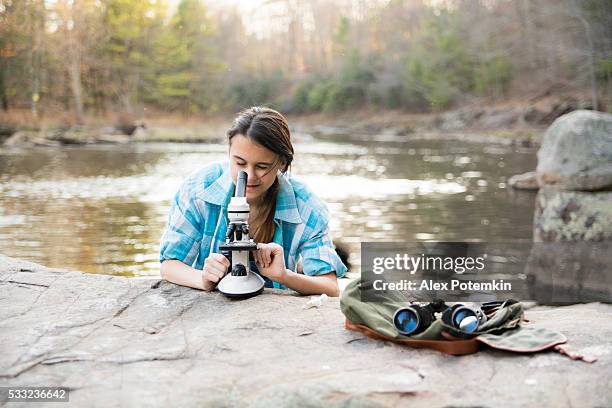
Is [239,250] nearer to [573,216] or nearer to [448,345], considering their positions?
[448,345]

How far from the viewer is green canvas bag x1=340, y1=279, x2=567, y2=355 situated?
1905mm

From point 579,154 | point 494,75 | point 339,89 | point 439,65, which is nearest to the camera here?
point 579,154

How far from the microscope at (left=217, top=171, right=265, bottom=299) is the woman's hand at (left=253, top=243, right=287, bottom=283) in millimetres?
39

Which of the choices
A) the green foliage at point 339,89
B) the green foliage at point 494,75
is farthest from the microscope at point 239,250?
the green foliage at point 339,89

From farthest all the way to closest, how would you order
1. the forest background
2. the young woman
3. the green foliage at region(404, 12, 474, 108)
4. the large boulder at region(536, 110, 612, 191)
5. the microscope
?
the green foliage at region(404, 12, 474, 108) → the forest background → the large boulder at region(536, 110, 612, 191) → the young woman → the microscope

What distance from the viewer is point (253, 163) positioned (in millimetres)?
2480

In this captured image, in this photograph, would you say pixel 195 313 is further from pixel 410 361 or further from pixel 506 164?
pixel 506 164

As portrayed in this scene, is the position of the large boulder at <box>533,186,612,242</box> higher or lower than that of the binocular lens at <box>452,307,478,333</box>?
lower

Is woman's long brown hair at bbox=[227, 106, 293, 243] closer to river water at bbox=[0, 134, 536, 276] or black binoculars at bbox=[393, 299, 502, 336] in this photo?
black binoculars at bbox=[393, 299, 502, 336]

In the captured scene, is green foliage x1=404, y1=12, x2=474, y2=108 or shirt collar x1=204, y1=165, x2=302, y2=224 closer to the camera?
shirt collar x1=204, y1=165, x2=302, y2=224

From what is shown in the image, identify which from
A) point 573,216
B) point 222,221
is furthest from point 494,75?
point 222,221

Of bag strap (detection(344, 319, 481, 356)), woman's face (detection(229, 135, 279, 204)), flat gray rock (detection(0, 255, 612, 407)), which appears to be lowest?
flat gray rock (detection(0, 255, 612, 407))

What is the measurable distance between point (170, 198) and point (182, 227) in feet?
27.3

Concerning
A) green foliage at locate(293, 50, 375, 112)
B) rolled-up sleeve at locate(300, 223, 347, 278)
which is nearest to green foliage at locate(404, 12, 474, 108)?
green foliage at locate(293, 50, 375, 112)
